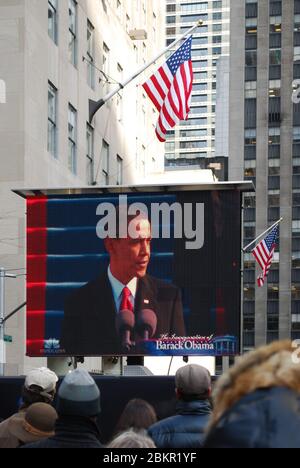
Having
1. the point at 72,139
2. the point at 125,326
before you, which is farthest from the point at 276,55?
the point at 125,326

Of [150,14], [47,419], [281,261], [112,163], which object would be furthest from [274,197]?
[47,419]

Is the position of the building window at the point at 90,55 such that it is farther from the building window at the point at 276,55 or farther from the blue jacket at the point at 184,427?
the building window at the point at 276,55

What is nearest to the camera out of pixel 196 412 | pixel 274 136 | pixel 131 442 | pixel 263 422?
pixel 263 422

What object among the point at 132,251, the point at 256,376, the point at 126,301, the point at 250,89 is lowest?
the point at 126,301

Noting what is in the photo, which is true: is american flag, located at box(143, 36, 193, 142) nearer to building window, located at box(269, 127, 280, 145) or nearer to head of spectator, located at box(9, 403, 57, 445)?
head of spectator, located at box(9, 403, 57, 445)

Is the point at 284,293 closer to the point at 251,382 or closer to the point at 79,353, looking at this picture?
the point at 79,353

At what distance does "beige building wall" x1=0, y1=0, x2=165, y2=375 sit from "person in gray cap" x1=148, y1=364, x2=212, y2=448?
16.1 metres

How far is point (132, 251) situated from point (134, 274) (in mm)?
399

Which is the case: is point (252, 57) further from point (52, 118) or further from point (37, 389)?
point (37, 389)

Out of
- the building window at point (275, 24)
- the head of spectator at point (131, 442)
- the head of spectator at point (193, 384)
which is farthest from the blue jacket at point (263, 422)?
the building window at point (275, 24)

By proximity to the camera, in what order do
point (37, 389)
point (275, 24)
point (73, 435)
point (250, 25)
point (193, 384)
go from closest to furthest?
1. point (73, 435)
2. point (193, 384)
3. point (37, 389)
4. point (275, 24)
5. point (250, 25)

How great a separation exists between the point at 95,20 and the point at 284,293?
73.5 metres

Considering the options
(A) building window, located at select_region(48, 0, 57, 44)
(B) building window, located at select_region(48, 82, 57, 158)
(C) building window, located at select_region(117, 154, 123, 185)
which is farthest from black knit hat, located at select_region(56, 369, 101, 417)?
(C) building window, located at select_region(117, 154, 123, 185)

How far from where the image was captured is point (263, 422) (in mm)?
2223
